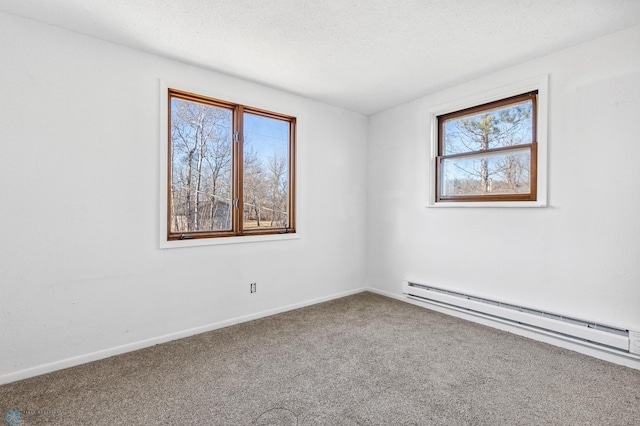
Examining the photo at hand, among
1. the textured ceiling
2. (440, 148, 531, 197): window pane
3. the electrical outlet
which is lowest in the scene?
the electrical outlet

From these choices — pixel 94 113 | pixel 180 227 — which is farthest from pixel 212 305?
pixel 94 113

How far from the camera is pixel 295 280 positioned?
3.67 metres

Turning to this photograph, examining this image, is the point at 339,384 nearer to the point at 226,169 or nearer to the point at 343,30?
the point at 226,169

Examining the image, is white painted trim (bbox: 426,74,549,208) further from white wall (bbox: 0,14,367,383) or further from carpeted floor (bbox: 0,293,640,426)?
white wall (bbox: 0,14,367,383)

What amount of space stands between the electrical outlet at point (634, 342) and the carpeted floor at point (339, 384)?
0.16m

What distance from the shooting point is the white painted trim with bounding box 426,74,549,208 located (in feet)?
8.85

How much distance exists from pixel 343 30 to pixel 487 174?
2.08m

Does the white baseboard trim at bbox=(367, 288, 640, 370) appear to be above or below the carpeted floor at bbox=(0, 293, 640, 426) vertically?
above

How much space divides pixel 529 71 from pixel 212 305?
148 inches

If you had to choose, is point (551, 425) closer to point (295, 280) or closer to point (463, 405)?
point (463, 405)

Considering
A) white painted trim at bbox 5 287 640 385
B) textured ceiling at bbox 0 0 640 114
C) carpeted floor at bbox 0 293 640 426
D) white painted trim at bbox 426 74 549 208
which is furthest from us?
white painted trim at bbox 426 74 549 208

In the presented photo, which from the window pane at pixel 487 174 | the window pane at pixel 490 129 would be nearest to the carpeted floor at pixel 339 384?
the window pane at pixel 487 174

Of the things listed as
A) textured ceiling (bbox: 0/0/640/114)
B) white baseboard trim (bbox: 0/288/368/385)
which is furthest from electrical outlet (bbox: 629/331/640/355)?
white baseboard trim (bbox: 0/288/368/385)

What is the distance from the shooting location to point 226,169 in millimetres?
3201
